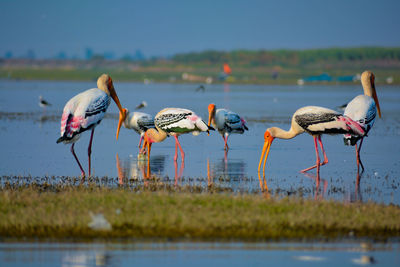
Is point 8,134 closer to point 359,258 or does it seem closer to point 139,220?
point 139,220

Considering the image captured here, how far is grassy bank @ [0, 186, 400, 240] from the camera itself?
7.59 metres

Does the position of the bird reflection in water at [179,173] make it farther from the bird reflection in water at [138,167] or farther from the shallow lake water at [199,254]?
the shallow lake water at [199,254]

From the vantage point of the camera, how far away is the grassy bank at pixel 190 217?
24.9 feet

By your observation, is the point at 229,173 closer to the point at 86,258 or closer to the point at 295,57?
the point at 86,258

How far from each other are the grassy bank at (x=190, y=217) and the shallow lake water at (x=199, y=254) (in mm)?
317

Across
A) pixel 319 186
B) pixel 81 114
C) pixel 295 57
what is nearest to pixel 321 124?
pixel 319 186

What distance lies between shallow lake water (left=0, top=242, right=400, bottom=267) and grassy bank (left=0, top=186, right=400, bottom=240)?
1.04 feet

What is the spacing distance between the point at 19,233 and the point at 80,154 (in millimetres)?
7518

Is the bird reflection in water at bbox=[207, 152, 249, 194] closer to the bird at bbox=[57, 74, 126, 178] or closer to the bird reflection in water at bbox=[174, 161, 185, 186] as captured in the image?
the bird reflection in water at bbox=[174, 161, 185, 186]

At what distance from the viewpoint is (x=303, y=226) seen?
7.88 metres

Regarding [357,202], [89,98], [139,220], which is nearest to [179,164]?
[89,98]

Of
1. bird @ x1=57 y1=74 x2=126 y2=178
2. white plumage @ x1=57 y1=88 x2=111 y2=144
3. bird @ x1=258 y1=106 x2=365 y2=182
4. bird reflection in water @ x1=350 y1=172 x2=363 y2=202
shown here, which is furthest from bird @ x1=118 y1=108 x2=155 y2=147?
bird reflection in water @ x1=350 y1=172 x2=363 y2=202

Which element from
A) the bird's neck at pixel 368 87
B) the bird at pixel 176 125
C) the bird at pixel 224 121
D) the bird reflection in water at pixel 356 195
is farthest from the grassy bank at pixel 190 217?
the bird at pixel 224 121

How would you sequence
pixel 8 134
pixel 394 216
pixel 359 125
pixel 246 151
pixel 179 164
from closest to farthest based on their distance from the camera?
1. pixel 394 216
2. pixel 359 125
3. pixel 179 164
4. pixel 246 151
5. pixel 8 134
